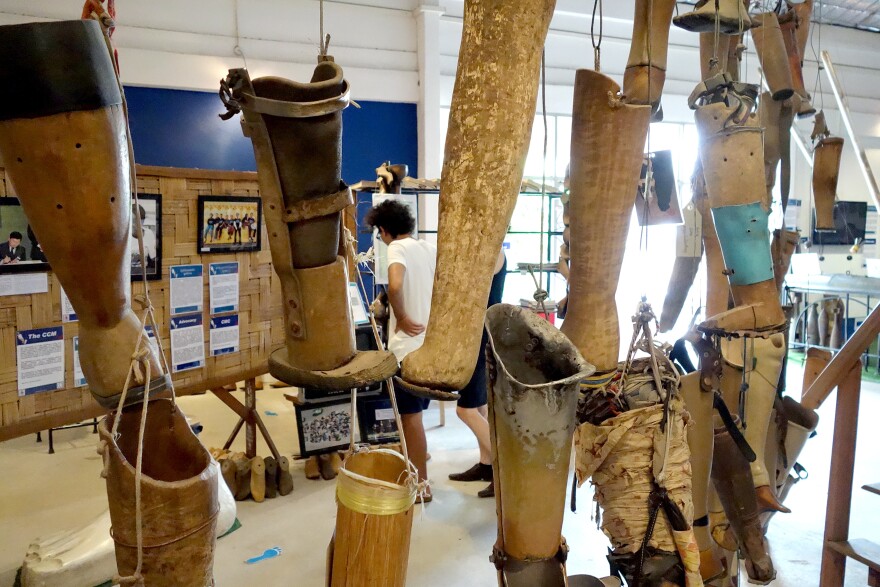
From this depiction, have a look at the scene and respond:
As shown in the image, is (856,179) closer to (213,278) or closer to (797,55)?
(797,55)

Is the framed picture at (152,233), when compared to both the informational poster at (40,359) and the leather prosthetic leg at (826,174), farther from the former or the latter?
the leather prosthetic leg at (826,174)

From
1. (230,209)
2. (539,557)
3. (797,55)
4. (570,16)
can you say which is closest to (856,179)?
(570,16)

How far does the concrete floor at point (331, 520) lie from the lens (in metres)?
2.27

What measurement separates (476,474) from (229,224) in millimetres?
1701

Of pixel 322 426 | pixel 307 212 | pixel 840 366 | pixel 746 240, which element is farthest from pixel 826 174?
pixel 322 426

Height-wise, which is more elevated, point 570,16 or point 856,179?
point 570,16

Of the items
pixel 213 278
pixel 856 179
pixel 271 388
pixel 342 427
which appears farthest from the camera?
pixel 856 179

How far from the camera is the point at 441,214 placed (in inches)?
29.0

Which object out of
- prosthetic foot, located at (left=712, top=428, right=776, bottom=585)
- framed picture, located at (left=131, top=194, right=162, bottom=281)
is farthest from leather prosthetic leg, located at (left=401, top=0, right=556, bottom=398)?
framed picture, located at (left=131, top=194, right=162, bottom=281)

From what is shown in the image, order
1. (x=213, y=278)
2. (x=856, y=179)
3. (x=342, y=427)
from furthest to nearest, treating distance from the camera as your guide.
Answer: (x=856, y=179) → (x=342, y=427) → (x=213, y=278)

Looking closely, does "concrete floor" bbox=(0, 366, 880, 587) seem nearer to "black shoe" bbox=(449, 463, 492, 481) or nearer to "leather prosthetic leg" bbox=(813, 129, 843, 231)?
"black shoe" bbox=(449, 463, 492, 481)

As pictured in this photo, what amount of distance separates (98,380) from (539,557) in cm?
68

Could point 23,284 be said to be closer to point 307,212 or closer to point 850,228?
point 307,212

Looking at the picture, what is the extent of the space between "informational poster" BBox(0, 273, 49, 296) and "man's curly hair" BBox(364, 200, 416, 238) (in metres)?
1.31
